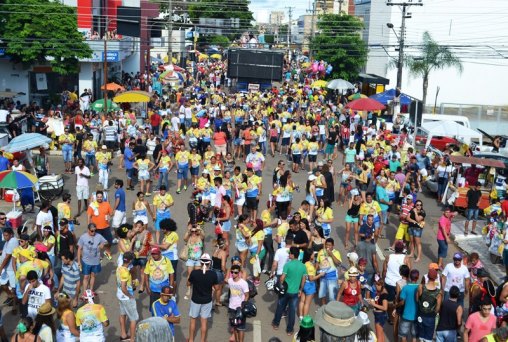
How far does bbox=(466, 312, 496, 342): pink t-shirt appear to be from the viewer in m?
8.64

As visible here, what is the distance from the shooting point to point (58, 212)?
511 inches

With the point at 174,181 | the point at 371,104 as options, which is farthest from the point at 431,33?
the point at 174,181

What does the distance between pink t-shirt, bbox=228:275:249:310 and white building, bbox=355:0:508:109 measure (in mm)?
41886

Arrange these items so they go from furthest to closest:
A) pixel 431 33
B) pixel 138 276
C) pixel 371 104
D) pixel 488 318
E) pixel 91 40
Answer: pixel 431 33 → pixel 91 40 → pixel 371 104 → pixel 138 276 → pixel 488 318

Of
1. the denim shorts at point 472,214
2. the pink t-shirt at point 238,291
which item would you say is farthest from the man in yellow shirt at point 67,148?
the pink t-shirt at point 238,291

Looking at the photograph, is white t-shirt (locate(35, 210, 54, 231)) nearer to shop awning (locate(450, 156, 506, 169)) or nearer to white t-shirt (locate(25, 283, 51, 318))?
white t-shirt (locate(25, 283, 51, 318))

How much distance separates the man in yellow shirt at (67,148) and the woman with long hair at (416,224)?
461 inches

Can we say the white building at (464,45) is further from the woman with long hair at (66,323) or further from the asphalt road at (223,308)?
the woman with long hair at (66,323)

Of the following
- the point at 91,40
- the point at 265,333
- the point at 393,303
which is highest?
the point at 91,40

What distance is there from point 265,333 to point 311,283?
3.63 feet

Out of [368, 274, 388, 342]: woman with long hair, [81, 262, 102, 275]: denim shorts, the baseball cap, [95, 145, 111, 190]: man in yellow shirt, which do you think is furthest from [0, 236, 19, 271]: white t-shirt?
[95, 145, 111, 190]: man in yellow shirt

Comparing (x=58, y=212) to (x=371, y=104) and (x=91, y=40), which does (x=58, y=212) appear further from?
(x=91, y=40)

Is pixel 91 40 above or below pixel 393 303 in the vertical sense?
above

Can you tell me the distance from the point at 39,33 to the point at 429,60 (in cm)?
2630
